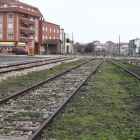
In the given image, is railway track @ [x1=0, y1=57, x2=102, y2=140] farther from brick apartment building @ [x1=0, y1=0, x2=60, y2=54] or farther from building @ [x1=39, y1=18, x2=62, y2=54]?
building @ [x1=39, y1=18, x2=62, y2=54]

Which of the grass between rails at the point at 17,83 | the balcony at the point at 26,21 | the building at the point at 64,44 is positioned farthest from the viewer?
the building at the point at 64,44

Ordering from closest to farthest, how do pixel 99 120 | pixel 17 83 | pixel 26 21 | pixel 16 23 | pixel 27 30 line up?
pixel 99 120
pixel 17 83
pixel 16 23
pixel 26 21
pixel 27 30

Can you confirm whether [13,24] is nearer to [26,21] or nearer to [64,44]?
[26,21]

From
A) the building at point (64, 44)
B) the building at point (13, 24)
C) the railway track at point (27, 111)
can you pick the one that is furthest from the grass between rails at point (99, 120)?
the building at point (64, 44)

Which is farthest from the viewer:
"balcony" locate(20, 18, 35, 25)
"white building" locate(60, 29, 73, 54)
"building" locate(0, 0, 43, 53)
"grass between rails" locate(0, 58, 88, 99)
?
"white building" locate(60, 29, 73, 54)

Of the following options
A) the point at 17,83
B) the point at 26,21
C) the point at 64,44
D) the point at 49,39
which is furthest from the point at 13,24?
the point at 17,83

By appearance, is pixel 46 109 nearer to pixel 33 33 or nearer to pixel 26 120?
pixel 26 120

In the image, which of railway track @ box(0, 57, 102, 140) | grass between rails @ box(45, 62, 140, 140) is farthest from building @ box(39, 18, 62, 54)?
grass between rails @ box(45, 62, 140, 140)

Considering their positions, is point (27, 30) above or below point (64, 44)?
above

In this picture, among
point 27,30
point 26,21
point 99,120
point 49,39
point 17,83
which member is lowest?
point 99,120

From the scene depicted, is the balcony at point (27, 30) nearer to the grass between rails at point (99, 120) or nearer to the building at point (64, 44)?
the building at point (64, 44)

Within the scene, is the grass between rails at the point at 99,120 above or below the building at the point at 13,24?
below

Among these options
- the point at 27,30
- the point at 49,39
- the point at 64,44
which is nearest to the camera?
the point at 27,30

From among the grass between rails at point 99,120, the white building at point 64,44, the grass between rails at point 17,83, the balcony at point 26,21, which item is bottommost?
the grass between rails at point 99,120
